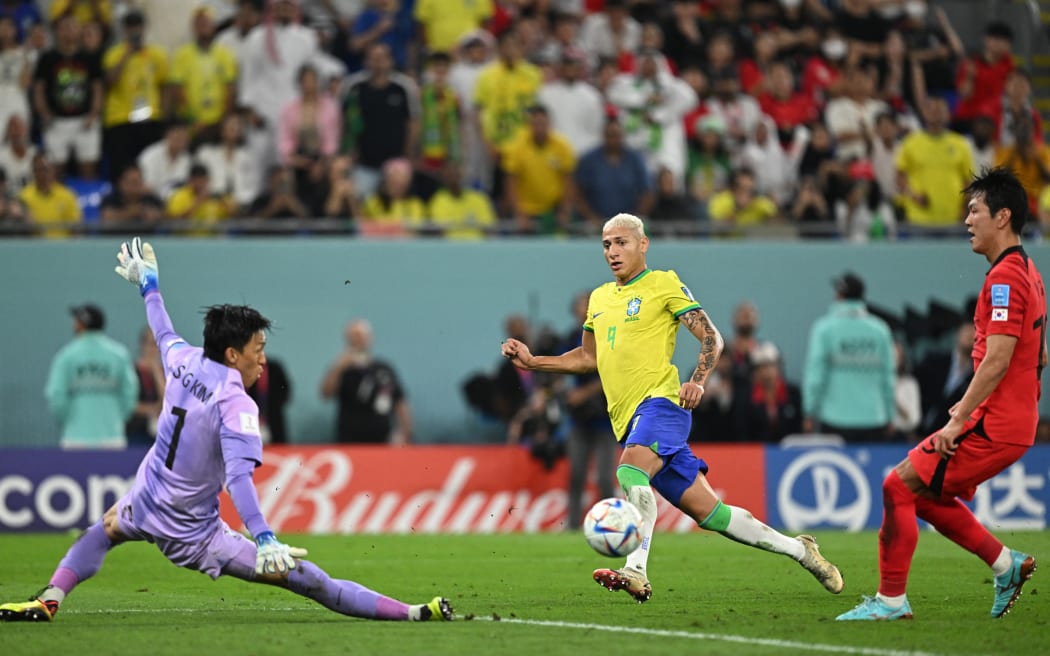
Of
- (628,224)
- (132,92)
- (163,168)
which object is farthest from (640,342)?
(132,92)

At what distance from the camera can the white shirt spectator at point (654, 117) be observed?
21547 millimetres

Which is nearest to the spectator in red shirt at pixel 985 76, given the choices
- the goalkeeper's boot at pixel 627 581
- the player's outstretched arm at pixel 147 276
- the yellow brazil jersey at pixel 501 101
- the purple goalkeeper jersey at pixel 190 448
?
the yellow brazil jersey at pixel 501 101

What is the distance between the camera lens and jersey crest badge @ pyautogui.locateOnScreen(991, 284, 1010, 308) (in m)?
8.77

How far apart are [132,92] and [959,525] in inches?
562

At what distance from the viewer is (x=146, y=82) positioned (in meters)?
20.7

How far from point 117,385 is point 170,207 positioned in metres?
2.77

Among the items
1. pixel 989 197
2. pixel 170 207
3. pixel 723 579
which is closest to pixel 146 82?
pixel 170 207

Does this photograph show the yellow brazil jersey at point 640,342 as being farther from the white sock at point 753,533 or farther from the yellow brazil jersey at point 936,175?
the yellow brazil jersey at point 936,175

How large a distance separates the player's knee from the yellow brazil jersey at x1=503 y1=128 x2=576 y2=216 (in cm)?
1107

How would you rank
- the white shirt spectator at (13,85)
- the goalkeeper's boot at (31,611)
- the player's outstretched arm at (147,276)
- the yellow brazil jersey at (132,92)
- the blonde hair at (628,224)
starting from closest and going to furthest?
the goalkeeper's boot at (31,611), the player's outstretched arm at (147,276), the blonde hair at (628,224), the white shirt spectator at (13,85), the yellow brazil jersey at (132,92)

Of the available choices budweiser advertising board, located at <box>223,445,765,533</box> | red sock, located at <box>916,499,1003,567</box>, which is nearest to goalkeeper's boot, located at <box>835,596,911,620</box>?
red sock, located at <box>916,499,1003,567</box>

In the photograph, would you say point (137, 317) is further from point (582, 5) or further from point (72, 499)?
point (582, 5)

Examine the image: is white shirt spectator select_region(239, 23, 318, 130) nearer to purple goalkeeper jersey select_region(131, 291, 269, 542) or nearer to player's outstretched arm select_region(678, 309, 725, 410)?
player's outstretched arm select_region(678, 309, 725, 410)

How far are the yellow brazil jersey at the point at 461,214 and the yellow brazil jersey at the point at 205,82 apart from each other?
3.07 meters
